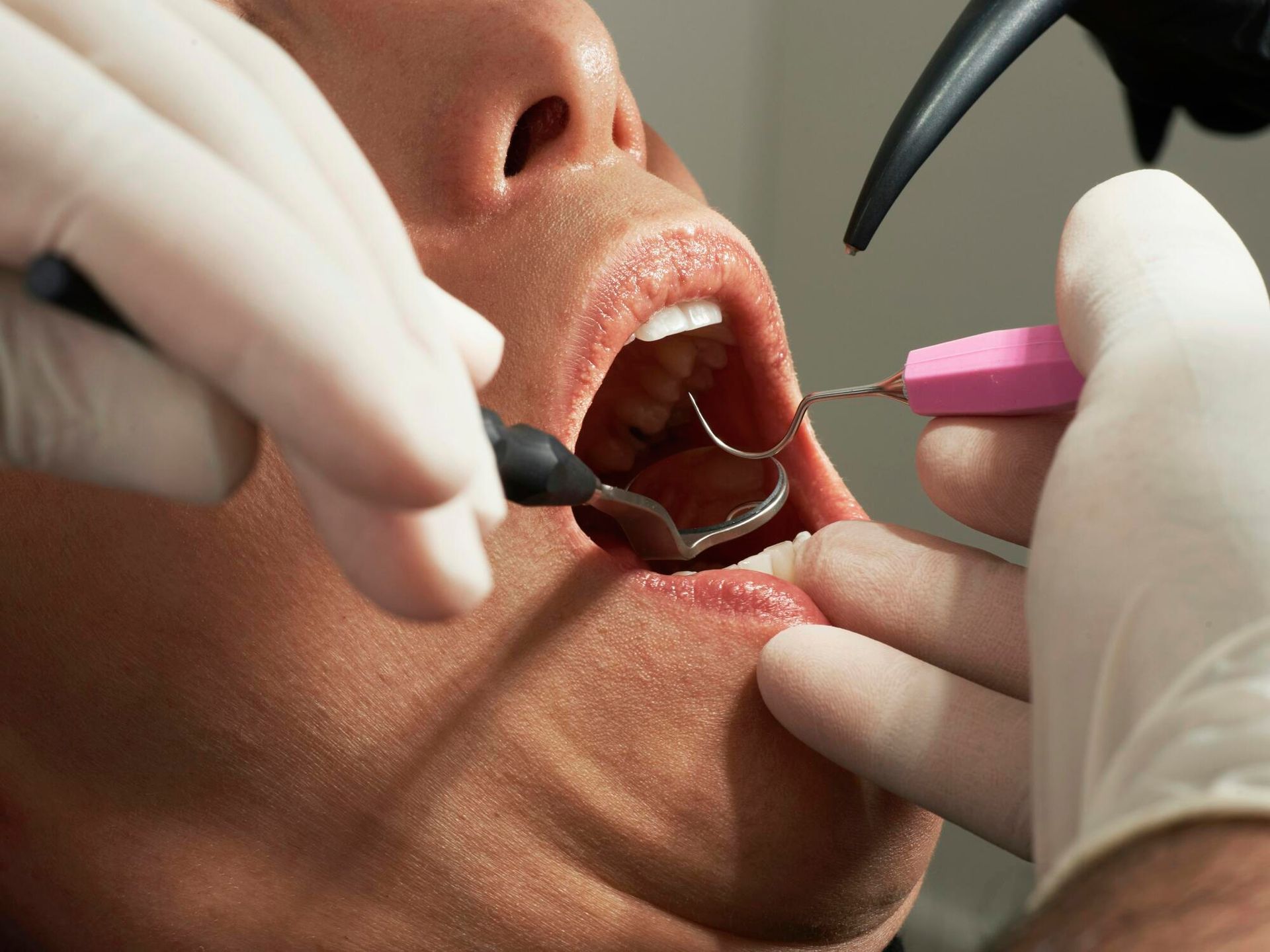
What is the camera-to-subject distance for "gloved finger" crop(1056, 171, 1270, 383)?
21.6 inches

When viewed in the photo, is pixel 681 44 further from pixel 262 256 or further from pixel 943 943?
pixel 943 943

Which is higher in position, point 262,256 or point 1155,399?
point 262,256

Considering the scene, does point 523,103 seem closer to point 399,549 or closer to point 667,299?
point 667,299

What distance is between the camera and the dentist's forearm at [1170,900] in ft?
1.00

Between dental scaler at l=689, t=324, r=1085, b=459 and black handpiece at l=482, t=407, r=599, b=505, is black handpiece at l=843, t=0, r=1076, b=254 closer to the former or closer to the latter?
dental scaler at l=689, t=324, r=1085, b=459

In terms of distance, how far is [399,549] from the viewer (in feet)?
1.24

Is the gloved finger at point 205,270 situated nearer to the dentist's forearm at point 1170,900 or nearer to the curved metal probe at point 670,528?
the dentist's forearm at point 1170,900

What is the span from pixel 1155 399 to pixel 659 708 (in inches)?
13.5

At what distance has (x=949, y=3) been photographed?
134 cm

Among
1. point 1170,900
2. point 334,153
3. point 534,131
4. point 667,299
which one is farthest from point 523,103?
point 1170,900

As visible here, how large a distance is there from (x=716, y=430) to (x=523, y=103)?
0.38 meters

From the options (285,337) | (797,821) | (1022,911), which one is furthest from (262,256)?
(797,821)

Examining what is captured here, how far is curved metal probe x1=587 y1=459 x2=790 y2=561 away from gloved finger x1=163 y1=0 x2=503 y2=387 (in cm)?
31

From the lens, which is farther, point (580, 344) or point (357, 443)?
point (580, 344)
